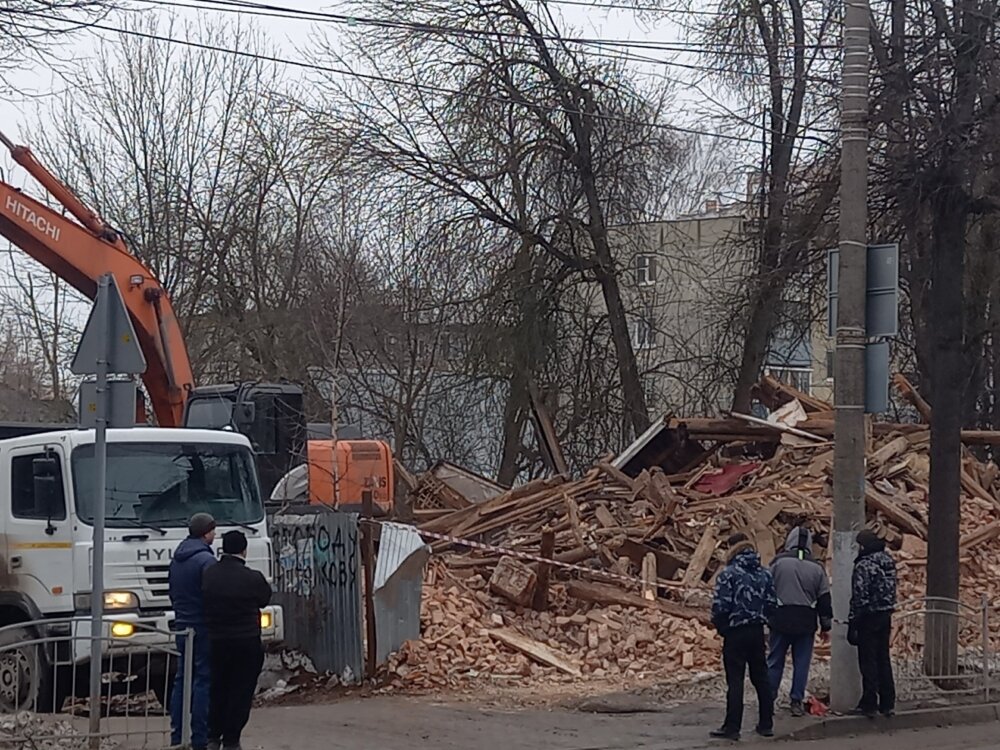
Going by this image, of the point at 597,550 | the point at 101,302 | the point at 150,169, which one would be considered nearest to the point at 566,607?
the point at 597,550

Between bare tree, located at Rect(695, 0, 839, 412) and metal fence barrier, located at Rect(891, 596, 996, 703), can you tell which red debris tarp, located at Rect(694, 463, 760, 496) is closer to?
bare tree, located at Rect(695, 0, 839, 412)

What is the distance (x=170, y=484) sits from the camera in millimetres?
13188

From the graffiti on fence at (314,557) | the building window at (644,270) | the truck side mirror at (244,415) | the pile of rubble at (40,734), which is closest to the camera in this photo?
the pile of rubble at (40,734)

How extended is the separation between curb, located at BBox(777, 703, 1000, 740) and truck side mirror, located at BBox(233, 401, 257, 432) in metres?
9.34

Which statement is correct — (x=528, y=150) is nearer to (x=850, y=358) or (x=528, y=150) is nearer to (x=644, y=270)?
(x=644, y=270)

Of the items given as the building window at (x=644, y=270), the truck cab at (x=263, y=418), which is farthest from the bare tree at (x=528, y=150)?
the truck cab at (x=263, y=418)

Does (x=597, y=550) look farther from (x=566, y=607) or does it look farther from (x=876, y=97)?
(x=876, y=97)

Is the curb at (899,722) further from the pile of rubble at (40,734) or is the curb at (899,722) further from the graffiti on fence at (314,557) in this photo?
the pile of rubble at (40,734)

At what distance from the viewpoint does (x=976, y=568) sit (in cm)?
1950

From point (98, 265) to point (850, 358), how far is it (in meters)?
9.66

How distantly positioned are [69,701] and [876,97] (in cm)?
1015

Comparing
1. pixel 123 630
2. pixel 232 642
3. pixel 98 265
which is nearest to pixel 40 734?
pixel 232 642

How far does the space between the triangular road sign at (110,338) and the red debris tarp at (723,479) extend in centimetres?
1253

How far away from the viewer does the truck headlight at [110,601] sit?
40.7 feet
